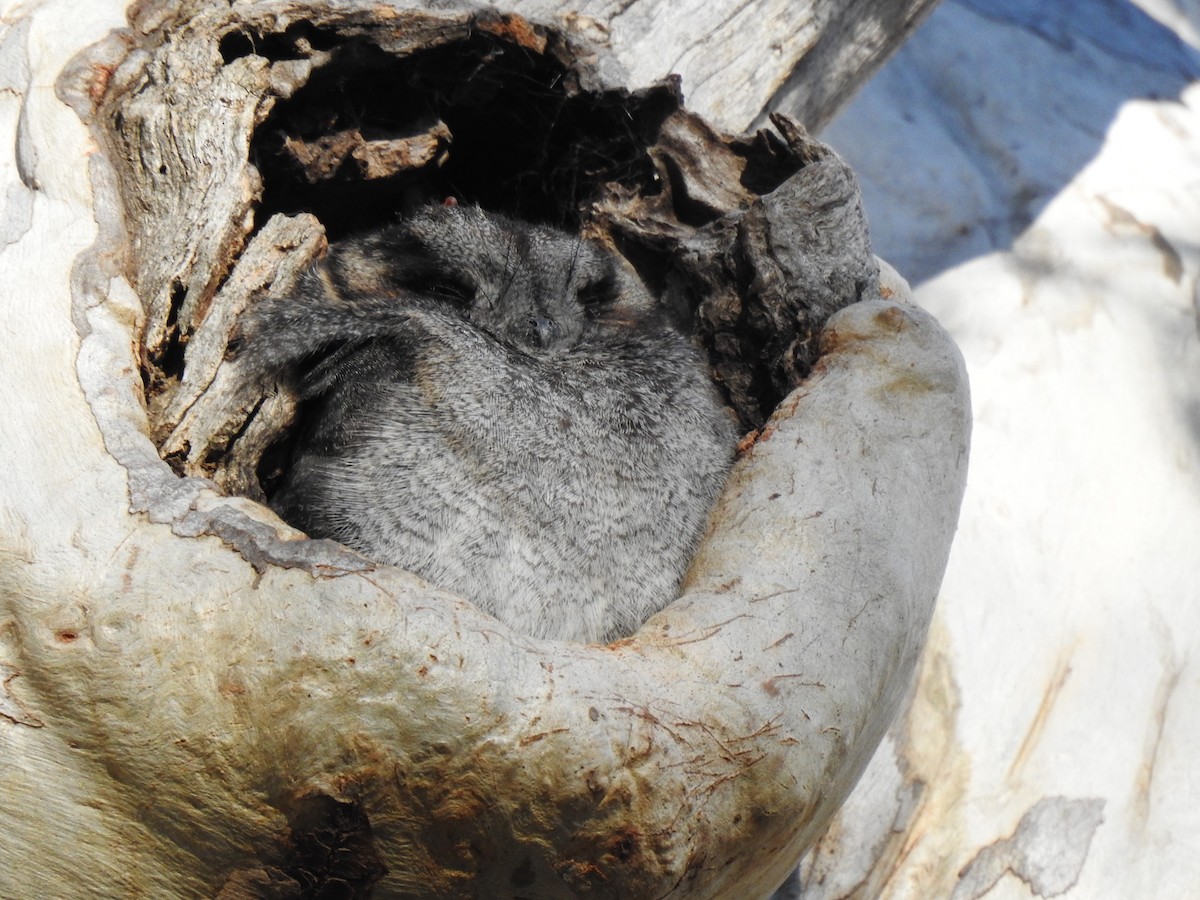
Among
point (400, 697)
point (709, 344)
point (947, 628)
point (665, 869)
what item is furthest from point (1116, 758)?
point (400, 697)

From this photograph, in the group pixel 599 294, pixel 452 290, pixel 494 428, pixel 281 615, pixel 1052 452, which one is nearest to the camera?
pixel 281 615

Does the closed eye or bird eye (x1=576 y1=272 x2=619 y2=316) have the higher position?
bird eye (x1=576 y1=272 x2=619 y2=316)

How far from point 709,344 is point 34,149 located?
1.83m

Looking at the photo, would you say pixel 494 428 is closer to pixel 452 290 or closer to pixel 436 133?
pixel 452 290

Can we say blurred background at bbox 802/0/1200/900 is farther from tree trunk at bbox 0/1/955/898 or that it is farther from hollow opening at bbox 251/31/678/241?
hollow opening at bbox 251/31/678/241

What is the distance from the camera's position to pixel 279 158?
3371 mm

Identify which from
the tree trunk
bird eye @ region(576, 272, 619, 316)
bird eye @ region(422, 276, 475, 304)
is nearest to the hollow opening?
the tree trunk

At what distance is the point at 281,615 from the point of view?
1998 millimetres

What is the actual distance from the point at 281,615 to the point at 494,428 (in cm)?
89

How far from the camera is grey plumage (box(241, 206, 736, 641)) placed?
2.65 meters

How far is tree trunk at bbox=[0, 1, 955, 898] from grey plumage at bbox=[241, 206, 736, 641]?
169 millimetres

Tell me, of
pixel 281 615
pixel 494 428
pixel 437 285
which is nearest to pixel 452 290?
pixel 437 285

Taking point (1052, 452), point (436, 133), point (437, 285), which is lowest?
point (437, 285)

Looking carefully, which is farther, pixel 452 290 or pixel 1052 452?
pixel 1052 452
